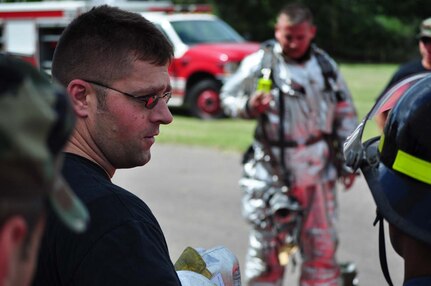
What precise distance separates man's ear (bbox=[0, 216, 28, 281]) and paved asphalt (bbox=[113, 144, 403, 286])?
568cm

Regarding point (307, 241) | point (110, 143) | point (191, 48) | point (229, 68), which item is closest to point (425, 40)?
point (307, 241)

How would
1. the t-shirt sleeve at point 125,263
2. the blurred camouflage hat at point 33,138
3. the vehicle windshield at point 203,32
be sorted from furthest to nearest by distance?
the vehicle windshield at point 203,32 < the t-shirt sleeve at point 125,263 < the blurred camouflage hat at point 33,138

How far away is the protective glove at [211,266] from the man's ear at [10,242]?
1.17 metres

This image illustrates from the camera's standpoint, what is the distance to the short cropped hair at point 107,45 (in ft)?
7.72

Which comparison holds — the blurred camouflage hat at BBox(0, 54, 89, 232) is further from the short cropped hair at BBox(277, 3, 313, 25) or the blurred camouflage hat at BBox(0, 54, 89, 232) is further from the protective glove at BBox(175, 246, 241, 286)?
the short cropped hair at BBox(277, 3, 313, 25)

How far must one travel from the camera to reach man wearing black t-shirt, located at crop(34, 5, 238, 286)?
202cm

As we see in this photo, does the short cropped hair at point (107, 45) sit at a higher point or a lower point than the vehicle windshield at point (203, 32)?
higher

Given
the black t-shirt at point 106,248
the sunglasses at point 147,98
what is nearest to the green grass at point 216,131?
the sunglasses at point 147,98

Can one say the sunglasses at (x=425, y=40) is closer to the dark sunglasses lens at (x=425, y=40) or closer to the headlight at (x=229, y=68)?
the dark sunglasses lens at (x=425, y=40)

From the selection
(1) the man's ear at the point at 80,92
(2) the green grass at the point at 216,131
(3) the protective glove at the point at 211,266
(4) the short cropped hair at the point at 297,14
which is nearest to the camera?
(3) the protective glove at the point at 211,266

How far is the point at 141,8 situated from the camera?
19.4 metres

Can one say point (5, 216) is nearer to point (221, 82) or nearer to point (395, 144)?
point (395, 144)

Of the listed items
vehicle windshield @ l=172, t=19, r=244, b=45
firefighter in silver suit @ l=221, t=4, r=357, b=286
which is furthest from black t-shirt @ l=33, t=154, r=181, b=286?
vehicle windshield @ l=172, t=19, r=244, b=45

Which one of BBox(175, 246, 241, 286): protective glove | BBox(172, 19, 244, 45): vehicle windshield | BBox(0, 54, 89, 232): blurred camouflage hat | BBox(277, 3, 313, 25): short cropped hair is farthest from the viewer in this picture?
BBox(172, 19, 244, 45): vehicle windshield
